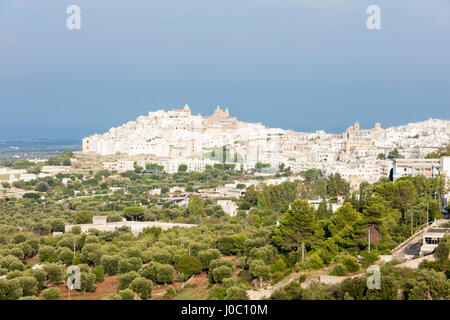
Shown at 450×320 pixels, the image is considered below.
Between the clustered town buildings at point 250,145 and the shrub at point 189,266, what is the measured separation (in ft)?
56.9

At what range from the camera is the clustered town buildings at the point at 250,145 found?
138 feet

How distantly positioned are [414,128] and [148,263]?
46.7 m

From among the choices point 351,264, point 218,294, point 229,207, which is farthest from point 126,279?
point 229,207

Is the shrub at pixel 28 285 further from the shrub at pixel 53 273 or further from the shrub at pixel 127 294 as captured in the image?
the shrub at pixel 127 294

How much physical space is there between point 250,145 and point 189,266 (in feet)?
125

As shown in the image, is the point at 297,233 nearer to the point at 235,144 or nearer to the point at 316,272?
the point at 316,272

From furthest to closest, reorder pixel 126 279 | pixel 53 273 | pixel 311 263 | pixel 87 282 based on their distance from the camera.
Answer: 1. pixel 53 273
2. pixel 87 282
3. pixel 126 279
4. pixel 311 263

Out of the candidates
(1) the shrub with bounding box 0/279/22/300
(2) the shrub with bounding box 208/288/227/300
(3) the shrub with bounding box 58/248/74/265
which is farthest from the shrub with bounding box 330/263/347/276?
(3) the shrub with bounding box 58/248/74/265

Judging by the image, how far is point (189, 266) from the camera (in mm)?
15508

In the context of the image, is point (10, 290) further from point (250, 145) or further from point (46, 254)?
point (250, 145)

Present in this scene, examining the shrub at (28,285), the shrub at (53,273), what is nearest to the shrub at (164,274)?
the shrub at (53,273)

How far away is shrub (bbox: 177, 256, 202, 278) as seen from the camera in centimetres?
1545

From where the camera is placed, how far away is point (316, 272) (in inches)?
511
